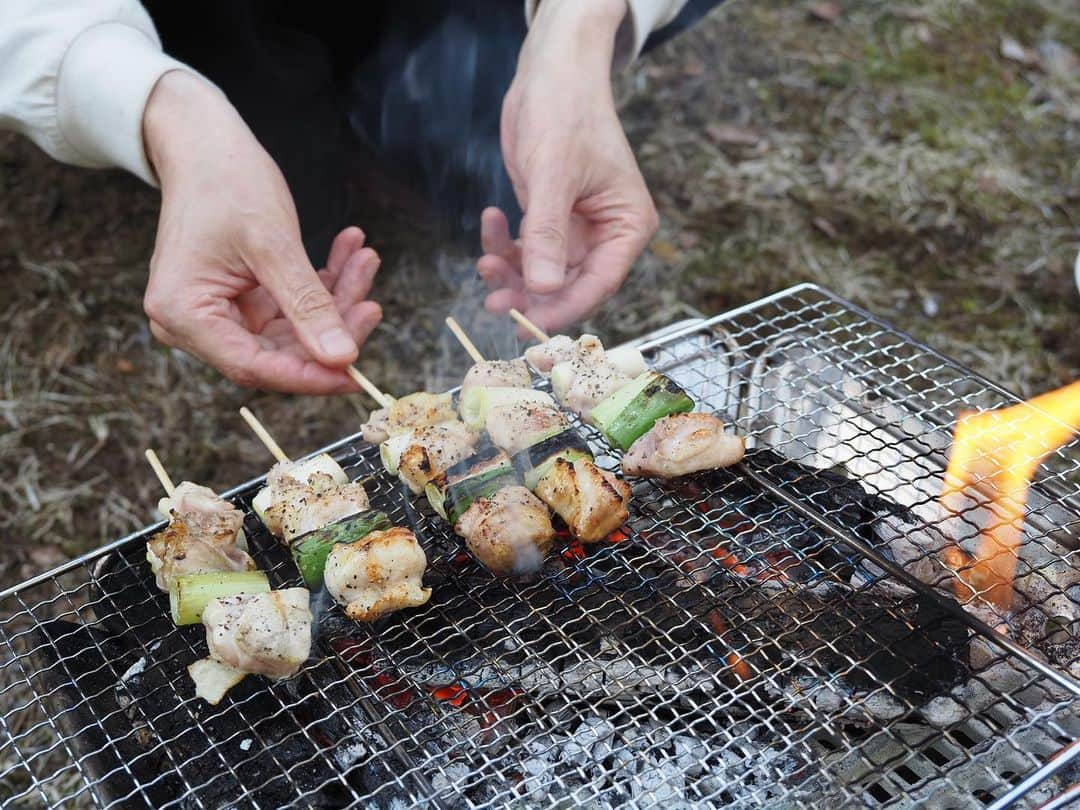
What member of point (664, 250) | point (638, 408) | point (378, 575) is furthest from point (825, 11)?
point (378, 575)

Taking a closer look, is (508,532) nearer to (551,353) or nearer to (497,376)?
(497,376)

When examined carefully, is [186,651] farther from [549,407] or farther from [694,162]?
[694,162]

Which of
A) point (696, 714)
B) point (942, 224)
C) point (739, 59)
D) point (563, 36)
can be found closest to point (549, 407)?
point (696, 714)

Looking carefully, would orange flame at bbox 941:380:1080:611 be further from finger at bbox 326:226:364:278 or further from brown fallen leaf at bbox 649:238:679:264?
brown fallen leaf at bbox 649:238:679:264

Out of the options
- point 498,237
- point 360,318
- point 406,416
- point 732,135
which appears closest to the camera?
point 406,416

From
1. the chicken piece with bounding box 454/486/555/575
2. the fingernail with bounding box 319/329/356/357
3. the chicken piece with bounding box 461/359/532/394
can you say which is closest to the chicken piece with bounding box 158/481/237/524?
the fingernail with bounding box 319/329/356/357
